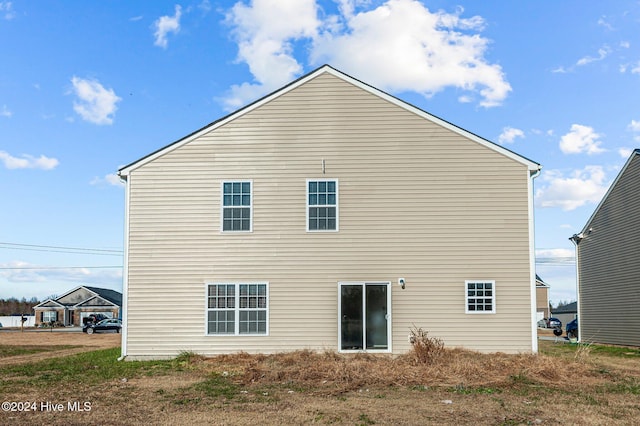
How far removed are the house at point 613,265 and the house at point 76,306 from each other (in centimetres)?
5736

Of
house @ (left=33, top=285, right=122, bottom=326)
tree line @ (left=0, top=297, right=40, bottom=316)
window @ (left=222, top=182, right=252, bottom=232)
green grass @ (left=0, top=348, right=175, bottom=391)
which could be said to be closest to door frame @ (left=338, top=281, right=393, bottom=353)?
window @ (left=222, top=182, right=252, bottom=232)

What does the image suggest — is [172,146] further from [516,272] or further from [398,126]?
[516,272]

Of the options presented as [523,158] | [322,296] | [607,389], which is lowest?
[607,389]

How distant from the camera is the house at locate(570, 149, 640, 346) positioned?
24.7 meters

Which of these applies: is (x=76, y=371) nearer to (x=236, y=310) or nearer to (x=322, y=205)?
(x=236, y=310)

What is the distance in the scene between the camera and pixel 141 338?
56.0 ft

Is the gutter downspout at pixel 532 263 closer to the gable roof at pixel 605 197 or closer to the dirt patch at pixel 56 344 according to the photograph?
the gable roof at pixel 605 197

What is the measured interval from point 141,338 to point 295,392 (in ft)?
22.4

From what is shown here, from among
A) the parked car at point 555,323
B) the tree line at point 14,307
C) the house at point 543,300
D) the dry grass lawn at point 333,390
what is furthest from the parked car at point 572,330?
the tree line at point 14,307

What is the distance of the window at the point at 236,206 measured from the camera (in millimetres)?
17391

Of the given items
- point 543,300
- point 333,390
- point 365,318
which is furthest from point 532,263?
point 543,300

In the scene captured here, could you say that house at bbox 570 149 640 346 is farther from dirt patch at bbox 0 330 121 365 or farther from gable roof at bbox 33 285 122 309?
gable roof at bbox 33 285 122 309

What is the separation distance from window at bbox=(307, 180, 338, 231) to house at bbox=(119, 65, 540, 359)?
0.09 feet

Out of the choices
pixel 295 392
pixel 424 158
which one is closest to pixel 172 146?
pixel 424 158
